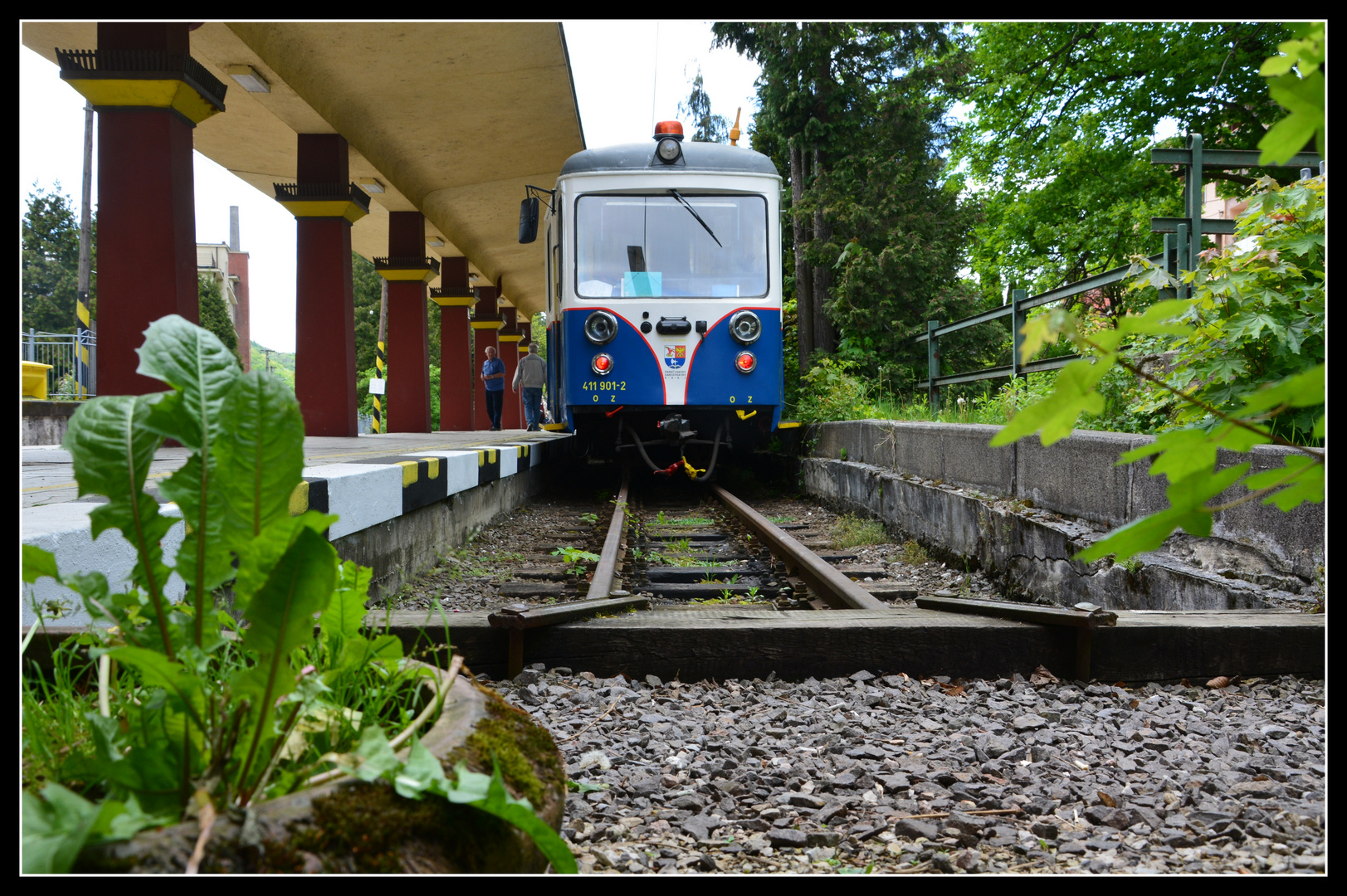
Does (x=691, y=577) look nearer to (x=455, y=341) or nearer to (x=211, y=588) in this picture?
(x=211, y=588)

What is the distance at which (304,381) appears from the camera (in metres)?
12.0

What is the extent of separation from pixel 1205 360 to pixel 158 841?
12.2 ft

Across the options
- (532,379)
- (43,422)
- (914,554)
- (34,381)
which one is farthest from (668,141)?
(532,379)

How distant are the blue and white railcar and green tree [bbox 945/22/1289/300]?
12.4 meters

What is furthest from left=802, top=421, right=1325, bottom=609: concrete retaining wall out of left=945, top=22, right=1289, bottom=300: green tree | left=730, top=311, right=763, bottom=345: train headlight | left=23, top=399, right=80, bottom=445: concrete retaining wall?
left=945, top=22, right=1289, bottom=300: green tree

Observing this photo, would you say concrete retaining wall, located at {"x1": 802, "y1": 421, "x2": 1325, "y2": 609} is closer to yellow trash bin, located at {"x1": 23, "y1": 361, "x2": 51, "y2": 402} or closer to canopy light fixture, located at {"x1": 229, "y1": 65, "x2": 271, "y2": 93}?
yellow trash bin, located at {"x1": 23, "y1": 361, "x2": 51, "y2": 402}

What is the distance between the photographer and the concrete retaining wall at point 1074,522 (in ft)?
9.80

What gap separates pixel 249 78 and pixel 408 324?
699 cm

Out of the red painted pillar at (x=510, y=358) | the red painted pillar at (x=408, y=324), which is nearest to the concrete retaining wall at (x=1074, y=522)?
the red painted pillar at (x=408, y=324)

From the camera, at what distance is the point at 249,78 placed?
385 inches

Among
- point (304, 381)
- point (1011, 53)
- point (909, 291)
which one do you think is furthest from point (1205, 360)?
point (1011, 53)
